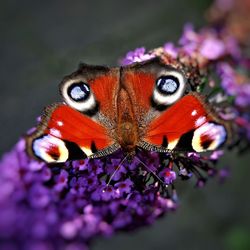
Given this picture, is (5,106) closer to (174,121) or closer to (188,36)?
(188,36)

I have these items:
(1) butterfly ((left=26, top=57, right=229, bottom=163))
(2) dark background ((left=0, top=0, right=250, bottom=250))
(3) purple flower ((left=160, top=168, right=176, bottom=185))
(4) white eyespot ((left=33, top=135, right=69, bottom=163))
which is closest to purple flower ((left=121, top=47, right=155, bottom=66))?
(1) butterfly ((left=26, top=57, right=229, bottom=163))

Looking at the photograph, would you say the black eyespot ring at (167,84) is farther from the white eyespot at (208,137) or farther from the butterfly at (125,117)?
the white eyespot at (208,137)

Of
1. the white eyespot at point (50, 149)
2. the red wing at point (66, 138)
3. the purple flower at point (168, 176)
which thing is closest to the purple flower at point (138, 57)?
the red wing at point (66, 138)

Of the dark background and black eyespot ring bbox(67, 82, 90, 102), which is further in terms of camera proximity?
the dark background

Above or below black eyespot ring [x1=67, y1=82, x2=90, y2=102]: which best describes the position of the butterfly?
below

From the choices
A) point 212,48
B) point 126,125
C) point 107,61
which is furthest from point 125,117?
point 107,61

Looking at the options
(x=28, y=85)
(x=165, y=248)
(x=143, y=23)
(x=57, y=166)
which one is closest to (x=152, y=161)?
(x=57, y=166)

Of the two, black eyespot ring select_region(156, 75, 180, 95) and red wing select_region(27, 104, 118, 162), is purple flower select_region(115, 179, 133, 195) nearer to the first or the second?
red wing select_region(27, 104, 118, 162)

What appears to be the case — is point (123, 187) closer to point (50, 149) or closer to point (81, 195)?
point (81, 195)
